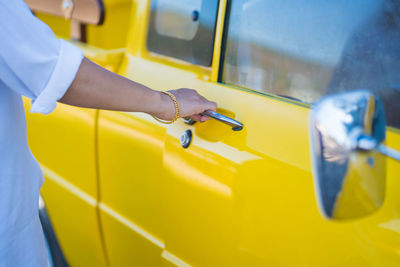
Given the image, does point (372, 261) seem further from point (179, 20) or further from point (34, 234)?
point (179, 20)

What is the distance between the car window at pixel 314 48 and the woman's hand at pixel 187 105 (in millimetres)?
178

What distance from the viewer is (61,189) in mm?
1778

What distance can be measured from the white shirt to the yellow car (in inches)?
15.3

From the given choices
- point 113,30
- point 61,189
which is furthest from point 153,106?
point 113,30

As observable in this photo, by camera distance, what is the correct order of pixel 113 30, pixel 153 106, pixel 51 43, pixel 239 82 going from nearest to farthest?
1. pixel 51 43
2. pixel 153 106
3. pixel 239 82
4. pixel 113 30

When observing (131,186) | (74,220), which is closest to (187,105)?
(131,186)

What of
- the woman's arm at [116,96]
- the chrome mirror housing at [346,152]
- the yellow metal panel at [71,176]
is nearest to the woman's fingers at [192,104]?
the woman's arm at [116,96]

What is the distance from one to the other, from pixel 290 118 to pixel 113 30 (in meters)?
2.16

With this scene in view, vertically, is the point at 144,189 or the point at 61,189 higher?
the point at 144,189

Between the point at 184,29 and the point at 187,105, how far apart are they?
455 mm

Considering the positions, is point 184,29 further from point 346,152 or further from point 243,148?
point 346,152

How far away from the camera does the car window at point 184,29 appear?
1.30 metres

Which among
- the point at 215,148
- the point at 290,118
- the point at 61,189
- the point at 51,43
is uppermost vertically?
the point at 51,43

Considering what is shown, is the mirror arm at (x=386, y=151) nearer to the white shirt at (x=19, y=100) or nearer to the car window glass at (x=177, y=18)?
the white shirt at (x=19, y=100)
